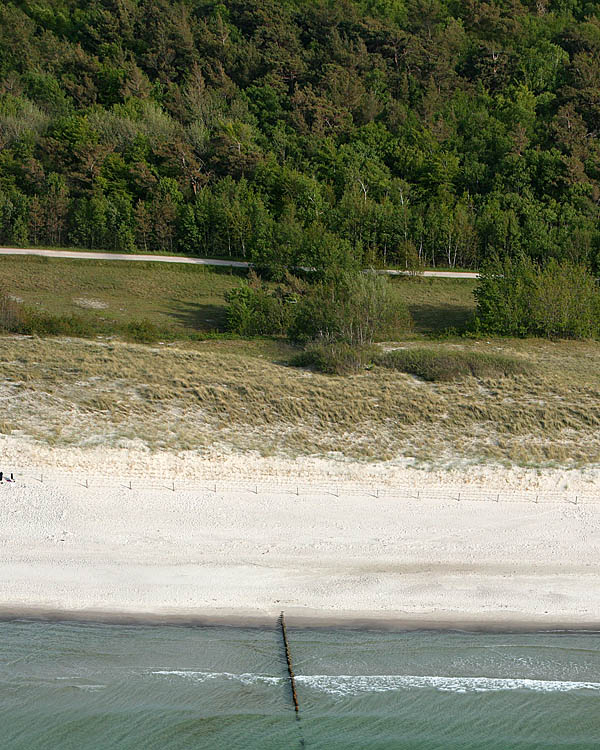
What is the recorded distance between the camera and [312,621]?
46.5 feet

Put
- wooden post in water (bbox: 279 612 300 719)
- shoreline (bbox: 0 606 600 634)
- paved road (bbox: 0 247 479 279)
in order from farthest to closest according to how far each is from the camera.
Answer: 1. paved road (bbox: 0 247 479 279)
2. shoreline (bbox: 0 606 600 634)
3. wooden post in water (bbox: 279 612 300 719)

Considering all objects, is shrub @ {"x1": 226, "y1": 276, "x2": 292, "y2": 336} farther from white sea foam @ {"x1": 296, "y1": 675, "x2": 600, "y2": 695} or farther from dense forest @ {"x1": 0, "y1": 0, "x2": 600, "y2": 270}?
white sea foam @ {"x1": 296, "y1": 675, "x2": 600, "y2": 695}

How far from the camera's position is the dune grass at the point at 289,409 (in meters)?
21.0

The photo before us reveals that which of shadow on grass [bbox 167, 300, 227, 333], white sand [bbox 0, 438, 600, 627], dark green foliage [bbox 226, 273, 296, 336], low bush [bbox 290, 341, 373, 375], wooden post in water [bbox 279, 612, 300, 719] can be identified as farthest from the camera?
shadow on grass [bbox 167, 300, 227, 333]

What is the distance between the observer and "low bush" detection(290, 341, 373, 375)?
90.4 ft

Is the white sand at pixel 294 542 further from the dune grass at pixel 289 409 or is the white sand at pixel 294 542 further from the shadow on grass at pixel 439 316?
the shadow on grass at pixel 439 316

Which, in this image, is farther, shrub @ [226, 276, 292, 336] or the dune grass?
shrub @ [226, 276, 292, 336]

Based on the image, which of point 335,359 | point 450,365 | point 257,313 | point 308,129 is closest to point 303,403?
point 335,359

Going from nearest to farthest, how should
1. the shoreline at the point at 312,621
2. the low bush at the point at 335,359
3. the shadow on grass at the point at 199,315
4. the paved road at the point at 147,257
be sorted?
1. the shoreline at the point at 312,621
2. the low bush at the point at 335,359
3. the shadow on grass at the point at 199,315
4. the paved road at the point at 147,257

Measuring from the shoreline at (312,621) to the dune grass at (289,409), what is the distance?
6.47 meters

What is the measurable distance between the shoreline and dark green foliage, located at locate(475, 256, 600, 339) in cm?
2618

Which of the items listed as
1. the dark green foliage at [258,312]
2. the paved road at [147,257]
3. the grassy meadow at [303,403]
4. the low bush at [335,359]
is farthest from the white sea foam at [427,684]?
the paved road at [147,257]

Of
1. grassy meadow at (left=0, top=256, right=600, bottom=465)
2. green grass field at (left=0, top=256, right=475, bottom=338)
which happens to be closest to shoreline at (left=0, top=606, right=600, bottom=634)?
grassy meadow at (left=0, top=256, right=600, bottom=465)

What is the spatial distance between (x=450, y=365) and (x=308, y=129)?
49761 mm
